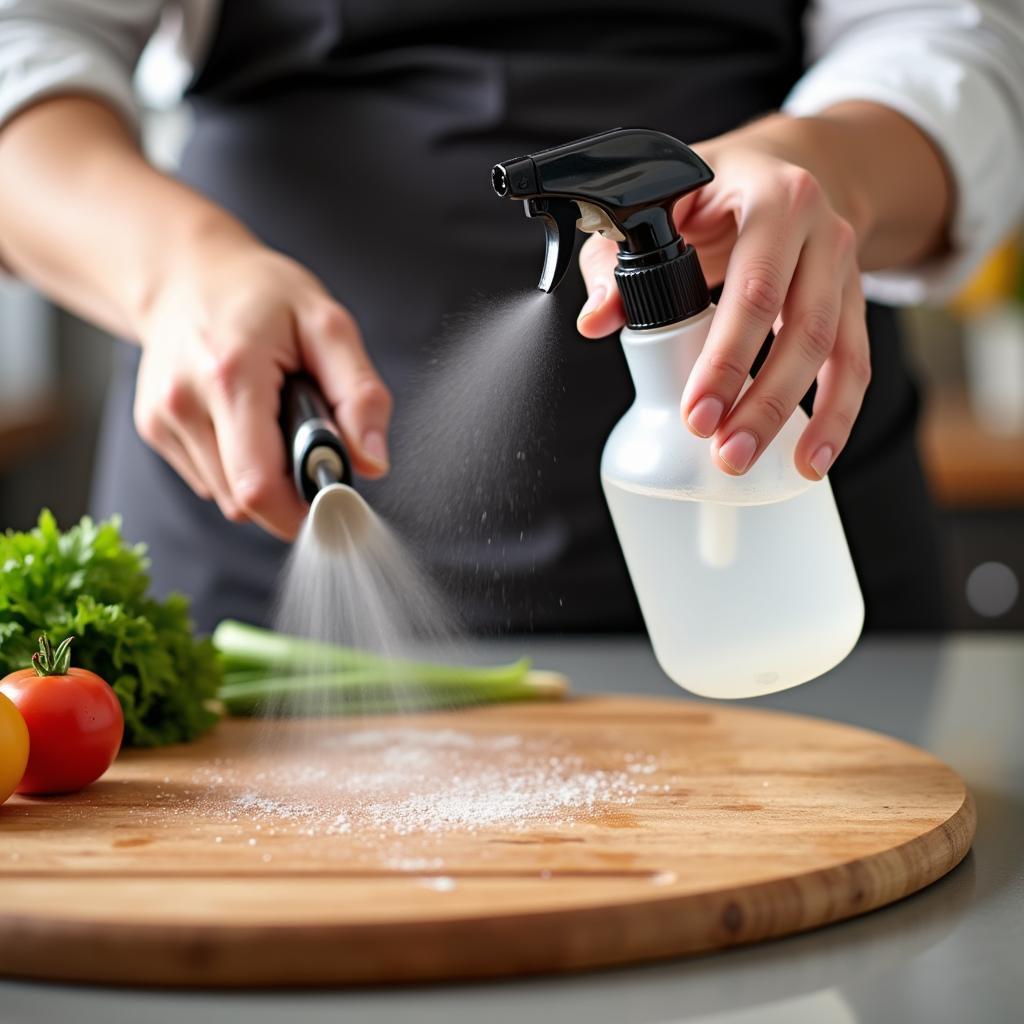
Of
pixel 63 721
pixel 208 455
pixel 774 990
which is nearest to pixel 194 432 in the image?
pixel 208 455

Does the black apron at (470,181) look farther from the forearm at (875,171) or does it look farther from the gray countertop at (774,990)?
the gray countertop at (774,990)

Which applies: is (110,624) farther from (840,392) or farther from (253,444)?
(840,392)

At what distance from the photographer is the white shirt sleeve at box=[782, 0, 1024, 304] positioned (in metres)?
1.31

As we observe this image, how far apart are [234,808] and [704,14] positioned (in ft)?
3.34

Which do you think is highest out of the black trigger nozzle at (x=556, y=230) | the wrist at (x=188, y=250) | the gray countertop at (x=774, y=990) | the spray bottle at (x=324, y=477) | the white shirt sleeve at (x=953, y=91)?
the white shirt sleeve at (x=953, y=91)

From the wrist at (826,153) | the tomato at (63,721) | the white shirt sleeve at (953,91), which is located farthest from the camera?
the white shirt sleeve at (953,91)

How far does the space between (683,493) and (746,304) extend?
4.9 inches

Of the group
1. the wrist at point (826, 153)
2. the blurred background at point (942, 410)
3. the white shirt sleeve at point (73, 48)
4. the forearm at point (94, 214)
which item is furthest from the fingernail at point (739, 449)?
the blurred background at point (942, 410)

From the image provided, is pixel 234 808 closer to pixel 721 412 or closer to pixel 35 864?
pixel 35 864

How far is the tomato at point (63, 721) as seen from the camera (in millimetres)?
983

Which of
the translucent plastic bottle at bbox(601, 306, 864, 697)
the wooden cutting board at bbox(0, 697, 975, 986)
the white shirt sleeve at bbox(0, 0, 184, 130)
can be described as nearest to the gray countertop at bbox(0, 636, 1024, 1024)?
the wooden cutting board at bbox(0, 697, 975, 986)

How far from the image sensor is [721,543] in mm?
960

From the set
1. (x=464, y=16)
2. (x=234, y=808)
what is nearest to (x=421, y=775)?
(x=234, y=808)

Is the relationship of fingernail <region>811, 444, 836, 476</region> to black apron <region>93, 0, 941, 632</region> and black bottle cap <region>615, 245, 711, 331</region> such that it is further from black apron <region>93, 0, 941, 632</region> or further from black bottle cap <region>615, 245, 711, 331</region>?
black apron <region>93, 0, 941, 632</region>
